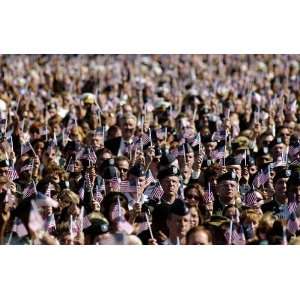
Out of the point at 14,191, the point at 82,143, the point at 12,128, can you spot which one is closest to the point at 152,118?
the point at 82,143

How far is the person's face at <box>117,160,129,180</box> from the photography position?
29.2 ft

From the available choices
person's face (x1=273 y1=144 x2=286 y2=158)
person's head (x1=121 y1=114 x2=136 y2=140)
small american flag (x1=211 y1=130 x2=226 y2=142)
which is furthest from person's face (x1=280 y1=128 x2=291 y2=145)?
person's head (x1=121 y1=114 x2=136 y2=140)

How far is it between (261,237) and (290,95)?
4.69m

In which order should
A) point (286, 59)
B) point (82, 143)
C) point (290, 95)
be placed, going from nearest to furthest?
point (82, 143)
point (290, 95)
point (286, 59)

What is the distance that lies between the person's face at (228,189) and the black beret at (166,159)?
85cm

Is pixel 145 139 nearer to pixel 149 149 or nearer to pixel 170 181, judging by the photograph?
pixel 149 149

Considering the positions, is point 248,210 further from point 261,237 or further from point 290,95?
point 290,95

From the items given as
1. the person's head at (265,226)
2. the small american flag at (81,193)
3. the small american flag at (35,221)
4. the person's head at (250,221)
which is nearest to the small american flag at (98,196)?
the small american flag at (81,193)

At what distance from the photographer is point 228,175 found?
870cm

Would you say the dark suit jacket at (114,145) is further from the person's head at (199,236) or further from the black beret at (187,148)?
the person's head at (199,236)

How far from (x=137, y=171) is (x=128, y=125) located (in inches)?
67.5

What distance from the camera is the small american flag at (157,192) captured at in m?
8.49

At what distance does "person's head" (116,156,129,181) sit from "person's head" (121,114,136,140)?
996 millimetres

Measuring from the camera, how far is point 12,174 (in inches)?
353
